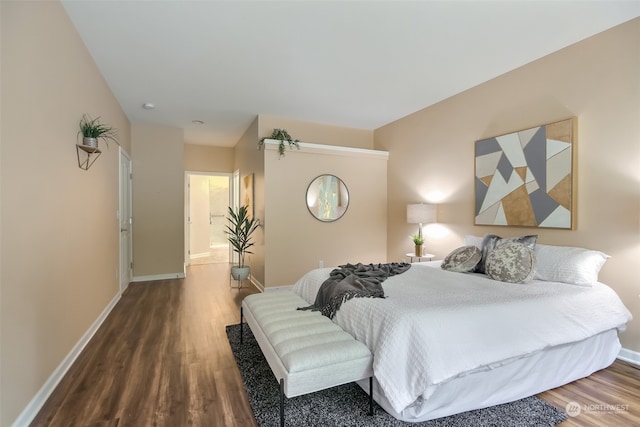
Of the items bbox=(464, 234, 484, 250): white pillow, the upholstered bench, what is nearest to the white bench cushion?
the upholstered bench

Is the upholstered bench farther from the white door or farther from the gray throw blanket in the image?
the white door

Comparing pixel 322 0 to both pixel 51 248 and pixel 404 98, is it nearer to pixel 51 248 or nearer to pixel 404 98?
pixel 404 98

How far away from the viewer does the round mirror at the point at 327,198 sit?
4.73 metres

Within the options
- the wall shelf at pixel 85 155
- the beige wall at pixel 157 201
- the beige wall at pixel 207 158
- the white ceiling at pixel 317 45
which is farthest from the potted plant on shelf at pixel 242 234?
the beige wall at pixel 207 158

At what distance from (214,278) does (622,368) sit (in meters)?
5.21

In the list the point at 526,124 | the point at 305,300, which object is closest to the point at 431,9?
the point at 526,124

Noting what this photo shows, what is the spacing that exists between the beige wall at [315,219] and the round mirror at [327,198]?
0.08 metres

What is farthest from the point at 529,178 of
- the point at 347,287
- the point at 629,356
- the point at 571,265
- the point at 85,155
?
the point at 85,155

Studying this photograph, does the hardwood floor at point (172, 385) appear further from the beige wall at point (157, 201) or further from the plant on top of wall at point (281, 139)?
the plant on top of wall at point (281, 139)

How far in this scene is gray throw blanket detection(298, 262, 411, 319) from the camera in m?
2.15

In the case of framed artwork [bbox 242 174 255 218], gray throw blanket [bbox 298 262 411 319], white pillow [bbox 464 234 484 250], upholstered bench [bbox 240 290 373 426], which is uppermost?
framed artwork [bbox 242 174 255 218]

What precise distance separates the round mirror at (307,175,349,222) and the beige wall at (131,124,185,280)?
240 cm

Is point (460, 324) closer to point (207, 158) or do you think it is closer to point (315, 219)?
point (315, 219)

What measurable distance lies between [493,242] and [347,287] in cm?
165
